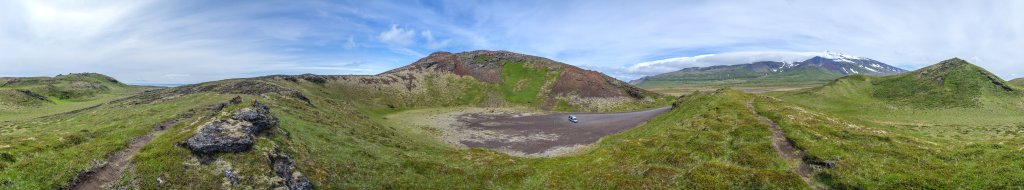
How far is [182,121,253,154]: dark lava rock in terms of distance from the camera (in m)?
24.7

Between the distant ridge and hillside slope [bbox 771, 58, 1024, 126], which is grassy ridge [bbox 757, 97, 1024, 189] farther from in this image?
the distant ridge

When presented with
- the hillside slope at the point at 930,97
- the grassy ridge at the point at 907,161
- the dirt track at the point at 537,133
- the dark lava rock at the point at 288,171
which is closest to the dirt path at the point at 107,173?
the dark lava rock at the point at 288,171

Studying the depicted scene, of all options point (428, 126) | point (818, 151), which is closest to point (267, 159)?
point (818, 151)

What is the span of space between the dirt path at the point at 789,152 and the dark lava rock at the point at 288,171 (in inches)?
1239

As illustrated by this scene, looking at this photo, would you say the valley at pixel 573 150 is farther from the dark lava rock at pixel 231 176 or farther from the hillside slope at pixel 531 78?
the hillside slope at pixel 531 78

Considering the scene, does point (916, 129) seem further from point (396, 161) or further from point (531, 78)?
point (531, 78)

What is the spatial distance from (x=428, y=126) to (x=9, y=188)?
58.6m

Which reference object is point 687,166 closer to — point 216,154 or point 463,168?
point 463,168

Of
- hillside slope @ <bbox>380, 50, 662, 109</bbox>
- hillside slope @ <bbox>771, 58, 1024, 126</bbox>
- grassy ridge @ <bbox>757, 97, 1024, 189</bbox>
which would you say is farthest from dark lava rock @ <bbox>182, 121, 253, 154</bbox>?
hillside slope @ <bbox>380, 50, 662, 109</bbox>

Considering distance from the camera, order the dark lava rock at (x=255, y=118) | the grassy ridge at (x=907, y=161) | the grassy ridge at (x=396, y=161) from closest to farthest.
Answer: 1. the grassy ridge at (x=907, y=161)
2. the grassy ridge at (x=396, y=161)
3. the dark lava rock at (x=255, y=118)

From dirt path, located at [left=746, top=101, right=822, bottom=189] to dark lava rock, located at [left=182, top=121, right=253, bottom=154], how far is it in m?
36.4

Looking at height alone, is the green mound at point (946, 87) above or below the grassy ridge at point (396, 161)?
above

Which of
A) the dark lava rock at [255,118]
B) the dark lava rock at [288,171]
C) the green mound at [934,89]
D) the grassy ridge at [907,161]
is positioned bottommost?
the dark lava rock at [288,171]

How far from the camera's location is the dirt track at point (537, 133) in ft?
173
